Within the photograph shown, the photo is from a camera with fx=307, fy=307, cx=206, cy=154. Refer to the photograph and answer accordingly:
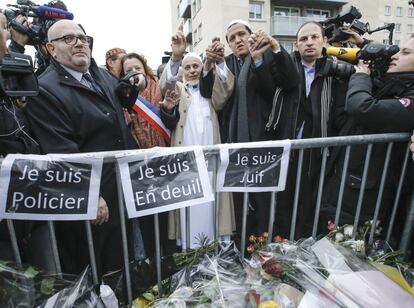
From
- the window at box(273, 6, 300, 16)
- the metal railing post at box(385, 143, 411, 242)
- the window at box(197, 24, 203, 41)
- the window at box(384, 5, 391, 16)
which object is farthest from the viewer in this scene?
the window at box(384, 5, 391, 16)

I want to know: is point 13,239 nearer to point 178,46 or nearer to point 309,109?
point 178,46

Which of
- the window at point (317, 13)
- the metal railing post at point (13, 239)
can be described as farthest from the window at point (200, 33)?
the metal railing post at point (13, 239)

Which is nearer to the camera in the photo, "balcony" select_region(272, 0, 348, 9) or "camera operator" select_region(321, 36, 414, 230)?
"camera operator" select_region(321, 36, 414, 230)

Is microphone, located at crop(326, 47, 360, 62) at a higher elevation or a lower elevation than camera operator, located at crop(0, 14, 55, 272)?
higher

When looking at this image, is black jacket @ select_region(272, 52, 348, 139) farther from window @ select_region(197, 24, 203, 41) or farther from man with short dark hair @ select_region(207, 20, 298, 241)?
window @ select_region(197, 24, 203, 41)

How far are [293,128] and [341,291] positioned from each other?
1.52m

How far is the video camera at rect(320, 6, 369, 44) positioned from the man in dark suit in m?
2.20

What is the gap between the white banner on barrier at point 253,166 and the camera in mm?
1712

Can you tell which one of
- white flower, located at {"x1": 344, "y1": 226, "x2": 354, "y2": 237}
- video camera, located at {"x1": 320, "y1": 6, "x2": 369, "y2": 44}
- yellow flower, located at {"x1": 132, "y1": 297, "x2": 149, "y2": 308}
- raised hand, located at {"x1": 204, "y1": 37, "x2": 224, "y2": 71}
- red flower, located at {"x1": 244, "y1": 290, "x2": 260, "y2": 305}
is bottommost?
yellow flower, located at {"x1": 132, "y1": 297, "x2": 149, "y2": 308}

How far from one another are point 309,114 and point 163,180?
1.50 meters

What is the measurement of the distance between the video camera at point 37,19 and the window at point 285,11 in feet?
80.6

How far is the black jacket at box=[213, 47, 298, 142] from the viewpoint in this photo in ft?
7.93

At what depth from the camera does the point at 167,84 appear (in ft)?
8.94

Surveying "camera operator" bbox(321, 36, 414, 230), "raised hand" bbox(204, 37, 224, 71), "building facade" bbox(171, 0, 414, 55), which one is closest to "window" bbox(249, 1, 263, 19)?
"building facade" bbox(171, 0, 414, 55)
